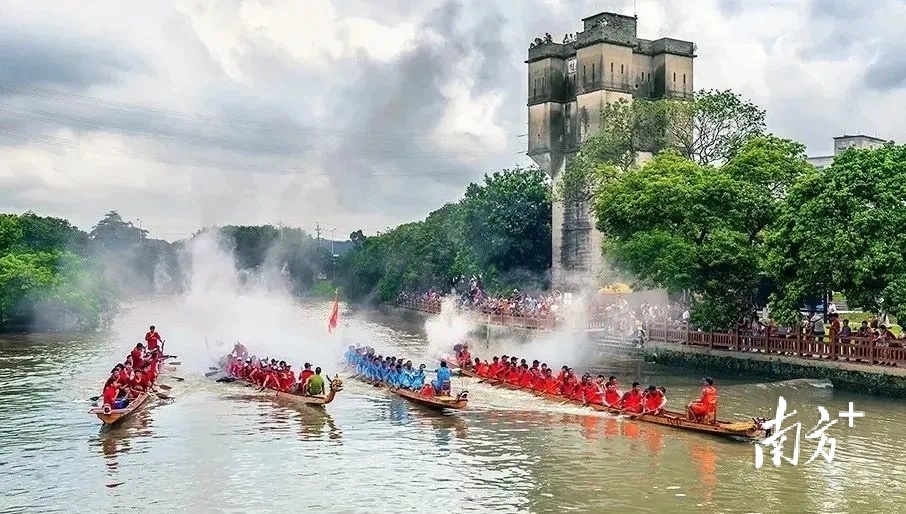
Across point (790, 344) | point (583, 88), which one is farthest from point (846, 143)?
point (790, 344)

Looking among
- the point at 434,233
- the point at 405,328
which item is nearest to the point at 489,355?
the point at 405,328

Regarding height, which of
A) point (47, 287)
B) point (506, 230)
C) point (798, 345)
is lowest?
point (798, 345)

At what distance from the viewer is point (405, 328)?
206 ft

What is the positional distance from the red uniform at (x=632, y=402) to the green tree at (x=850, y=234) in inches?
325

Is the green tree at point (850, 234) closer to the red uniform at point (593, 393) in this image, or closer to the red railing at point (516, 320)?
the red uniform at point (593, 393)

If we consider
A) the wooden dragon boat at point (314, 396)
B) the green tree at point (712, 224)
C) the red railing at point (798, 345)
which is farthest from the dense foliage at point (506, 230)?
the wooden dragon boat at point (314, 396)

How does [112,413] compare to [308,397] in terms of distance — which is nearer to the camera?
[112,413]

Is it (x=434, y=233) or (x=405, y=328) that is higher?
(x=434, y=233)

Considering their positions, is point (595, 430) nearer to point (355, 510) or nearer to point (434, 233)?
point (355, 510)

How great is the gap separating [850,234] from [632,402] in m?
9.10

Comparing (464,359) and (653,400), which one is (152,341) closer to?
(464,359)

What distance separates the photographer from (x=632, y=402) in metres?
23.2

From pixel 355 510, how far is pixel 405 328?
46.7 metres

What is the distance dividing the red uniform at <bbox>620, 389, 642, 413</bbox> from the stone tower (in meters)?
33.0
